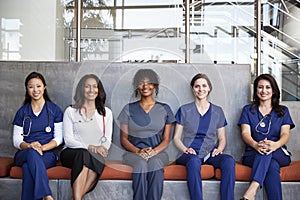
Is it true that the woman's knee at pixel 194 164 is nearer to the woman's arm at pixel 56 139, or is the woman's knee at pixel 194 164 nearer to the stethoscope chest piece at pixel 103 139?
the stethoscope chest piece at pixel 103 139

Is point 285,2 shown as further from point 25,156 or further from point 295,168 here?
point 25,156

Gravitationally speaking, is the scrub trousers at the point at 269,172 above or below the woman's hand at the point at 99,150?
below

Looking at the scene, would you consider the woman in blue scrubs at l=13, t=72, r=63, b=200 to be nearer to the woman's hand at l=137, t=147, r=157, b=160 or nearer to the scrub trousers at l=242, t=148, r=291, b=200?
the woman's hand at l=137, t=147, r=157, b=160

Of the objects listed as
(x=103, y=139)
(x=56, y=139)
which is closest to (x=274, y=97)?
(x=103, y=139)

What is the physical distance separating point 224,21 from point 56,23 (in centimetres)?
214

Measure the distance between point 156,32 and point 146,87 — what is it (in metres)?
2.31

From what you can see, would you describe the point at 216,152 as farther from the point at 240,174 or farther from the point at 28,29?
the point at 28,29

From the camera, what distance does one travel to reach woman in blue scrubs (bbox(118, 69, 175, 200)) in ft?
11.6

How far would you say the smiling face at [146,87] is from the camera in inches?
152

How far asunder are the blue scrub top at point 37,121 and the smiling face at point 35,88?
0.09 meters

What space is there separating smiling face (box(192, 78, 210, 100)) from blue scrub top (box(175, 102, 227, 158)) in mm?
102

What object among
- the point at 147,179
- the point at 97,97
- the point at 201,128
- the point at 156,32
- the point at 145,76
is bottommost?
the point at 147,179

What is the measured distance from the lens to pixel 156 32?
6062 mm

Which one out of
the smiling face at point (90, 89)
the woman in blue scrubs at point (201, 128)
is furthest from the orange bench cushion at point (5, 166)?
the woman in blue scrubs at point (201, 128)
